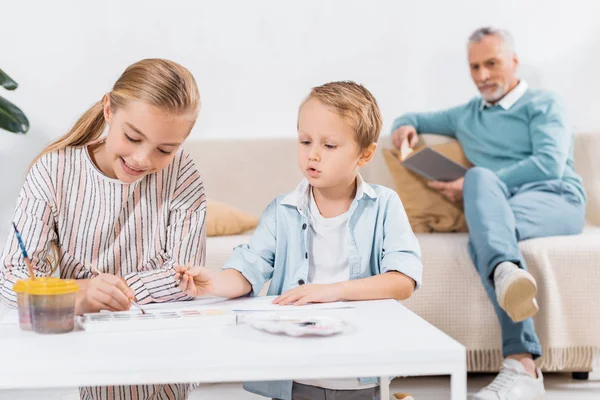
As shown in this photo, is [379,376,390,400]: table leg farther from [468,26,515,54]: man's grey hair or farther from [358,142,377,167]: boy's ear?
[468,26,515,54]: man's grey hair

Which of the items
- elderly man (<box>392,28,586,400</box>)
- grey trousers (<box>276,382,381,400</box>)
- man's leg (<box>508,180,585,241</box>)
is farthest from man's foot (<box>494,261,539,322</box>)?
grey trousers (<box>276,382,381,400</box>)

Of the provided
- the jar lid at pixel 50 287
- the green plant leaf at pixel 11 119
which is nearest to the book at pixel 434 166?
the green plant leaf at pixel 11 119

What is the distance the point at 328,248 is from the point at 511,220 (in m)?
1.22

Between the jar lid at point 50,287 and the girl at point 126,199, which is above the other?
the girl at point 126,199

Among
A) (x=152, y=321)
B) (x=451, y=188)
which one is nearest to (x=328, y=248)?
(x=152, y=321)

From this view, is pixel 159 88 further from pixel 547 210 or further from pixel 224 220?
pixel 547 210

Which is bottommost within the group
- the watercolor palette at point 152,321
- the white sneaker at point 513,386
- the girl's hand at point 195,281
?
the white sneaker at point 513,386

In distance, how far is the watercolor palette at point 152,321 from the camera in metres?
1.06

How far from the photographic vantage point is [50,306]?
3.42 feet

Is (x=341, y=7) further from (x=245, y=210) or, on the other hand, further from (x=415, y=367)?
(x=415, y=367)

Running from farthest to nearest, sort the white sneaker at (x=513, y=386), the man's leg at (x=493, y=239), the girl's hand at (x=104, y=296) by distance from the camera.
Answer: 1. the man's leg at (x=493, y=239)
2. the white sneaker at (x=513, y=386)
3. the girl's hand at (x=104, y=296)

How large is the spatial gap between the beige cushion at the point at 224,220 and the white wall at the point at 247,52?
65 centimetres

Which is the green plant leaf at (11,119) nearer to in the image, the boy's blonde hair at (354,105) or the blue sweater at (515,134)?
the blue sweater at (515,134)

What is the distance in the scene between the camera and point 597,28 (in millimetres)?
3475
